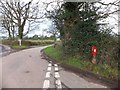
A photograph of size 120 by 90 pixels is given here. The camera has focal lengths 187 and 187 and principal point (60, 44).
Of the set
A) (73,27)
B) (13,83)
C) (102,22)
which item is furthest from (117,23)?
(13,83)

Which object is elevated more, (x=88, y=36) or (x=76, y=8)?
(x=76, y=8)

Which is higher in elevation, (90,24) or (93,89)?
(90,24)

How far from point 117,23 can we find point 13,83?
8.10m

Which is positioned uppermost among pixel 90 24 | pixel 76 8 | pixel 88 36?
pixel 76 8

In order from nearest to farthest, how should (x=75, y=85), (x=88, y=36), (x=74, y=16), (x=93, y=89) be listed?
1. (x=93, y=89)
2. (x=75, y=85)
3. (x=88, y=36)
4. (x=74, y=16)

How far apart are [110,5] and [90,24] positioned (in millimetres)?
2524

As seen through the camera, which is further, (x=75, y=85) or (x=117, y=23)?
(x=117, y=23)

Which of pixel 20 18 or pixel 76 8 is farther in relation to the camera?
pixel 20 18

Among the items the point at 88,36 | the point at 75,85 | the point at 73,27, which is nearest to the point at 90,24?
the point at 88,36

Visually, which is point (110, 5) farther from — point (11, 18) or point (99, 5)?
point (11, 18)

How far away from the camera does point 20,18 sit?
38500mm

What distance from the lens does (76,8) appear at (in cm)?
1383

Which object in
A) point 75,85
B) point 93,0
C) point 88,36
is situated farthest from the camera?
point 93,0

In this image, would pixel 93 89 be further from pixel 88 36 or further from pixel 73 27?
pixel 73 27
